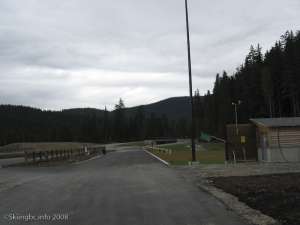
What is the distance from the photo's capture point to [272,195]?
13000mm

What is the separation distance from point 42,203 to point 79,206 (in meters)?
1.45

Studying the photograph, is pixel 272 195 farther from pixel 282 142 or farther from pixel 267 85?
pixel 267 85

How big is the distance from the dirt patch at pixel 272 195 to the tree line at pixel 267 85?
72348mm

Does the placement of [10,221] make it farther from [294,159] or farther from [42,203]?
[294,159]

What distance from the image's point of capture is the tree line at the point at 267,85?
89.2 metres

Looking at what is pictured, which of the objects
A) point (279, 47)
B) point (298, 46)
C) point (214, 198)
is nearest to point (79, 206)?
point (214, 198)

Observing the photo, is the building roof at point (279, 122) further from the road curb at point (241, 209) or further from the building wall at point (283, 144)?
the road curb at point (241, 209)

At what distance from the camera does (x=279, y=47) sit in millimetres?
102188

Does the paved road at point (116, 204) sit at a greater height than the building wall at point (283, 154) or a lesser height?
lesser

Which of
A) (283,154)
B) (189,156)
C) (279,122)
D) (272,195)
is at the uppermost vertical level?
(279,122)

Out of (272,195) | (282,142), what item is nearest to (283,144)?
(282,142)

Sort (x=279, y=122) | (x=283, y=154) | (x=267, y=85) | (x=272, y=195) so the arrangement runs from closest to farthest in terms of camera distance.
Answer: (x=272, y=195)
(x=283, y=154)
(x=279, y=122)
(x=267, y=85)

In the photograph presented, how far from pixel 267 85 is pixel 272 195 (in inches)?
3413

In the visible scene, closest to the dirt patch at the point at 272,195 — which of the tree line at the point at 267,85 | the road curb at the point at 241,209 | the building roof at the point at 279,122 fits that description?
the road curb at the point at 241,209
